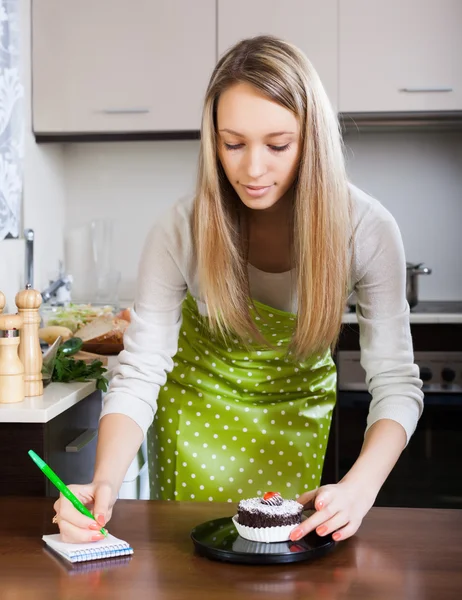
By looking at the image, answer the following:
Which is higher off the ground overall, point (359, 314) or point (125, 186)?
point (125, 186)

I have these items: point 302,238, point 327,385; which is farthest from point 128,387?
point 327,385

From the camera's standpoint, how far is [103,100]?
A: 284 cm

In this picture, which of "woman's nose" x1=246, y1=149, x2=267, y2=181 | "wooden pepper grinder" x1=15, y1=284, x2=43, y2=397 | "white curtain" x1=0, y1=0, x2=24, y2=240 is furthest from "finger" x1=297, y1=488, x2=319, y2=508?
"white curtain" x1=0, y1=0, x2=24, y2=240

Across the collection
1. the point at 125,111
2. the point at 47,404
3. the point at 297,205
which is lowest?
the point at 47,404

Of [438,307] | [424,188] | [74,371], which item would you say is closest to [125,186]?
[424,188]

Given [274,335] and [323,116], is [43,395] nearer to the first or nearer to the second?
[274,335]

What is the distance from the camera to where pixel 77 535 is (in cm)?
97

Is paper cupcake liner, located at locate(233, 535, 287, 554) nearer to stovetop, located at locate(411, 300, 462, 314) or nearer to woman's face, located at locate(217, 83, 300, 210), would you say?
woman's face, located at locate(217, 83, 300, 210)

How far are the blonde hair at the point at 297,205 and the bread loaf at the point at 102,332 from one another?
32.8 inches

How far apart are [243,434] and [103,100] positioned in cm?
161

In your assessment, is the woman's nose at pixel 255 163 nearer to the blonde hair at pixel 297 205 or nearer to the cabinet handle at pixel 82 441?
the blonde hair at pixel 297 205

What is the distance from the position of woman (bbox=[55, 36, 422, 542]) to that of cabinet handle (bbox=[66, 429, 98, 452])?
0.48 ft

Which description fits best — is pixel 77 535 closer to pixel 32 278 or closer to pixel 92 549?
pixel 92 549

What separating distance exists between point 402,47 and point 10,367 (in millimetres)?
1789
